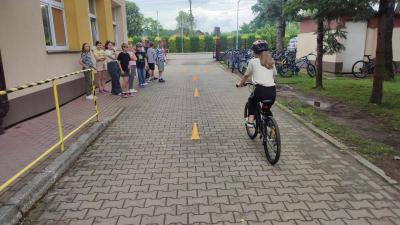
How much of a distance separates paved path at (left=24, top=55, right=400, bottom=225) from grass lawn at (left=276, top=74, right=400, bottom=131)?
2559 mm

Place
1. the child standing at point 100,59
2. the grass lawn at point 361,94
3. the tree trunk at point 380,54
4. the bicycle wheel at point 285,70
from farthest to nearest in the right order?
the bicycle wheel at point 285,70
the child standing at point 100,59
the tree trunk at point 380,54
the grass lawn at point 361,94

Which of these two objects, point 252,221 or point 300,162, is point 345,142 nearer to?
point 300,162

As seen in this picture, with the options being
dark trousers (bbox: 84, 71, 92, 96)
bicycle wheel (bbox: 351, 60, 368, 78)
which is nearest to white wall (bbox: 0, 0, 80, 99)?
dark trousers (bbox: 84, 71, 92, 96)

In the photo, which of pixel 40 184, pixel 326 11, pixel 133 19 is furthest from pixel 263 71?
pixel 133 19

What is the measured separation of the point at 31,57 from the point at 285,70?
12.0 m

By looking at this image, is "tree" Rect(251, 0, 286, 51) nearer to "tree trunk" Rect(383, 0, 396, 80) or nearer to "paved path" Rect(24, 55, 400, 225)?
"tree trunk" Rect(383, 0, 396, 80)

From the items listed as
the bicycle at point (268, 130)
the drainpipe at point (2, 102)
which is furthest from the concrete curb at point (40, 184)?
the bicycle at point (268, 130)

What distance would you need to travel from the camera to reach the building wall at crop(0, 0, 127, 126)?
7176 mm

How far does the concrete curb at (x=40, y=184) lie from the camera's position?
365cm

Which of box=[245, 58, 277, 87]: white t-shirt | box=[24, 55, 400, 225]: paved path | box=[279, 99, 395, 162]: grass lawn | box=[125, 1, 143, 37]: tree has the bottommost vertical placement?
box=[24, 55, 400, 225]: paved path

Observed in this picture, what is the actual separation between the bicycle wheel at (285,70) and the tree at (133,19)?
49.7m

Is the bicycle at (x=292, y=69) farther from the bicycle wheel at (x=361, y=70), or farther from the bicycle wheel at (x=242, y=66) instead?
the bicycle wheel at (x=242, y=66)

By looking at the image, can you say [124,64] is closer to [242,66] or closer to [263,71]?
[263,71]

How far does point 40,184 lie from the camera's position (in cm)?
435
